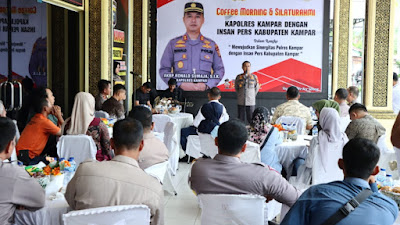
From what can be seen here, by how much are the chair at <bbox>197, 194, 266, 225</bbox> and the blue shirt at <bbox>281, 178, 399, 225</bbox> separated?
71 centimetres

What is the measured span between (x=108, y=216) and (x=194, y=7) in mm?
9933

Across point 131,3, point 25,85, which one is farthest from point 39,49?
point 131,3

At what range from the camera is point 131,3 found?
13.2 meters

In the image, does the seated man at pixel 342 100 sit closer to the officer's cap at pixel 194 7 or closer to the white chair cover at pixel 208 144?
the white chair cover at pixel 208 144

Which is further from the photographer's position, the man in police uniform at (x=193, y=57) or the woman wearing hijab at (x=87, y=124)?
the man in police uniform at (x=193, y=57)

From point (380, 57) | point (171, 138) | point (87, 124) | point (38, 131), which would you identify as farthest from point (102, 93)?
point (380, 57)

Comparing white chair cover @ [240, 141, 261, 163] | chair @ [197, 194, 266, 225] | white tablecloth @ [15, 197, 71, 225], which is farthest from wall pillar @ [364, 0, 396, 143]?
white tablecloth @ [15, 197, 71, 225]

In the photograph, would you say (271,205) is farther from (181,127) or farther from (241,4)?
(241,4)

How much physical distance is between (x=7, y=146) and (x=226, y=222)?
124cm

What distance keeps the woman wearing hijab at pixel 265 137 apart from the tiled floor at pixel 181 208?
3.01ft

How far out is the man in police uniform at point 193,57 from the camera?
40.1ft

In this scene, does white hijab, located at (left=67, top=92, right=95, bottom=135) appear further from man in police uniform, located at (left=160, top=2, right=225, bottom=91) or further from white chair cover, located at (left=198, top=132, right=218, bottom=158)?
man in police uniform, located at (left=160, top=2, right=225, bottom=91)

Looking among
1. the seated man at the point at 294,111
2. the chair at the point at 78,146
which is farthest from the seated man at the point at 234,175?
the seated man at the point at 294,111

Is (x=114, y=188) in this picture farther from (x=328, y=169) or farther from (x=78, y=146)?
(x=328, y=169)
